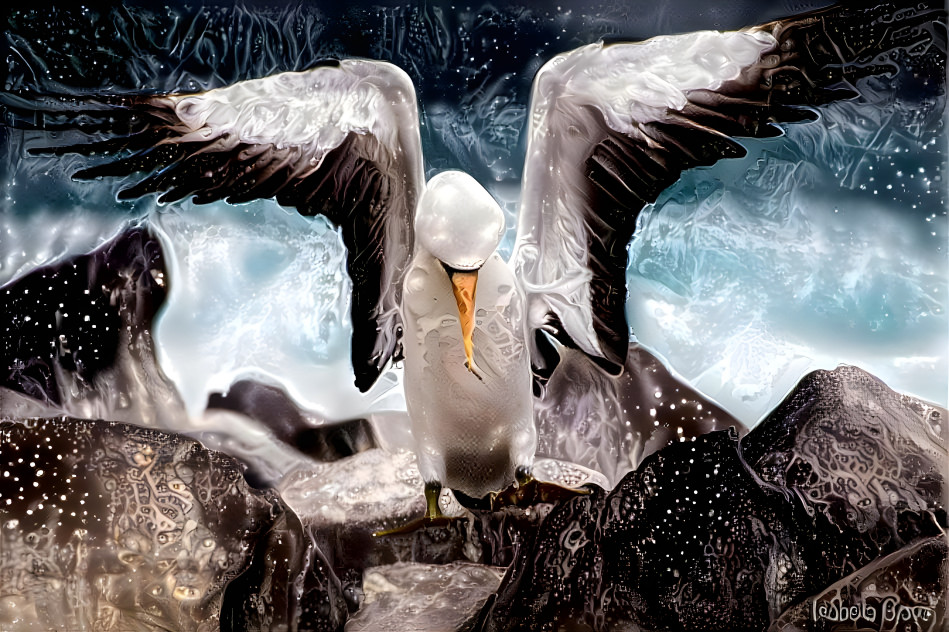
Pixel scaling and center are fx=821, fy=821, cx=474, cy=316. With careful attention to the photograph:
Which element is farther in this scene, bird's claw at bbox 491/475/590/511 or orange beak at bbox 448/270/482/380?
bird's claw at bbox 491/475/590/511

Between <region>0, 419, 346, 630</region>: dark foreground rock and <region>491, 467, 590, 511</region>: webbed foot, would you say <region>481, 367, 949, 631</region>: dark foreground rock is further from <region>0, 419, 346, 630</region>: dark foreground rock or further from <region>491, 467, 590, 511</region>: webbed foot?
<region>0, 419, 346, 630</region>: dark foreground rock

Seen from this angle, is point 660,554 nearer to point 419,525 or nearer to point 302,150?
point 419,525

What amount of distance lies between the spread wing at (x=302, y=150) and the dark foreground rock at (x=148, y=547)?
264 millimetres

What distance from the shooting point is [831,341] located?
41.6 inches

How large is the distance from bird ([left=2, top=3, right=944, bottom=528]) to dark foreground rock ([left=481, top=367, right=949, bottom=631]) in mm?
138

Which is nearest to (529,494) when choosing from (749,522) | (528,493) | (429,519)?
(528,493)

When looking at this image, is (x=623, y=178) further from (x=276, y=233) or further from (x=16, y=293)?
(x=16, y=293)

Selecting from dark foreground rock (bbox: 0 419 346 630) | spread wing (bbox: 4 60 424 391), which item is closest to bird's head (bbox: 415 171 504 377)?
spread wing (bbox: 4 60 424 391)

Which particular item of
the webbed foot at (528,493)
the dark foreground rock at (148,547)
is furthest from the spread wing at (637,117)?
the dark foreground rock at (148,547)

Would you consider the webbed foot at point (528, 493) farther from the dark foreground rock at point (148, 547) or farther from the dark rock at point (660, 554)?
the dark foreground rock at point (148, 547)

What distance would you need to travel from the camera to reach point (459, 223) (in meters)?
0.82

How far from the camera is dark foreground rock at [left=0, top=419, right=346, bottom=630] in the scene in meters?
1.03

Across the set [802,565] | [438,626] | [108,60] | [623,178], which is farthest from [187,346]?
[802,565]

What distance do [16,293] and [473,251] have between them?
65 centimetres
